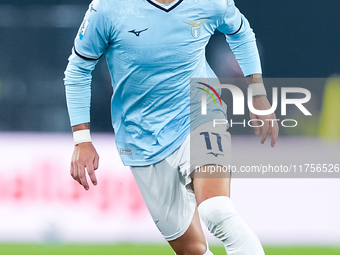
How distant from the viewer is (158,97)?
8.68ft

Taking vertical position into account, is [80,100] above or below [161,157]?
above

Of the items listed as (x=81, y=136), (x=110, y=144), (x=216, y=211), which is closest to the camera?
(x=216, y=211)

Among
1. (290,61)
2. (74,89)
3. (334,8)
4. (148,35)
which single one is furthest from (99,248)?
(334,8)

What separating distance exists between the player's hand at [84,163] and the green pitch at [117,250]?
1.56m

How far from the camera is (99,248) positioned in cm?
403

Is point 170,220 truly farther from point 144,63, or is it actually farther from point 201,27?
point 201,27

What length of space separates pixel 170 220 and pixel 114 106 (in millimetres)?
612

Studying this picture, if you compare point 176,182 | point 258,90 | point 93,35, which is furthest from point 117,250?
point 93,35

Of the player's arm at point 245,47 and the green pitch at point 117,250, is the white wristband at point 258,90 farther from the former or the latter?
the green pitch at point 117,250

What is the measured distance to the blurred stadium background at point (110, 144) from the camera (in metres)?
4.15

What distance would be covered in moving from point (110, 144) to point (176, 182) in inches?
93.2

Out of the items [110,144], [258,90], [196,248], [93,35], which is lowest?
[110,144]

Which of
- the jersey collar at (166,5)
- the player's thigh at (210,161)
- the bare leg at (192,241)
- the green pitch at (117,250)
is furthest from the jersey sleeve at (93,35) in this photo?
the green pitch at (117,250)

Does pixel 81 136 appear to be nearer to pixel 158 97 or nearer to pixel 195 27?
pixel 158 97
